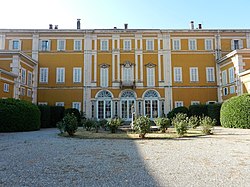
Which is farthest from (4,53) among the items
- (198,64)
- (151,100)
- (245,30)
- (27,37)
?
(245,30)

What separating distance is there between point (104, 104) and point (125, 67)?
4783mm

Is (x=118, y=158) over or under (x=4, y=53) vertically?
under

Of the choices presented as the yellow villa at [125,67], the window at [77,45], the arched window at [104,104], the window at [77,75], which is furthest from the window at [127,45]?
the window at [77,75]

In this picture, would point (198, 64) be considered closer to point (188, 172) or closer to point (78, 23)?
point (78, 23)

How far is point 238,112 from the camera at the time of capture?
16.8 meters

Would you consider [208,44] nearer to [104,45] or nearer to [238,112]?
[104,45]

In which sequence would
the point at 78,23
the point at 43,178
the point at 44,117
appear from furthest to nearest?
the point at 78,23
the point at 44,117
the point at 43,178

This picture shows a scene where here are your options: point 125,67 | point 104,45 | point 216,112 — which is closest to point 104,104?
point 125,67

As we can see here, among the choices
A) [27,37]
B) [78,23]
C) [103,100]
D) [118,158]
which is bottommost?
[118,158]

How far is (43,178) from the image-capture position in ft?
14.3

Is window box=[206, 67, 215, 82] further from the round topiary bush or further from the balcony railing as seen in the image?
the round topiary bush

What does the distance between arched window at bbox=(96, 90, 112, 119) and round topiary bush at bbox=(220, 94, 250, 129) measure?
42.8 feet

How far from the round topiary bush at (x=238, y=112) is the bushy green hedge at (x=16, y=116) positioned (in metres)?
13.5

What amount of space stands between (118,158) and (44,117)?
631 inches
